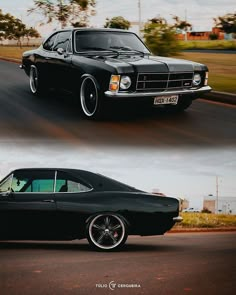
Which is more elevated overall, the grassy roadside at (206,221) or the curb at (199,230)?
the grassy roadside at (206,221)

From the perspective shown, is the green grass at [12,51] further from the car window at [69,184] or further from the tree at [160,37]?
the car window at [69,184]

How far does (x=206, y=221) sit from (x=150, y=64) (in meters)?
0.98

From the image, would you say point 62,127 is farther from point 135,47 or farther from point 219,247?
point 219,247

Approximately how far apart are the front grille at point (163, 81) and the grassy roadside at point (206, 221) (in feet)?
2.78

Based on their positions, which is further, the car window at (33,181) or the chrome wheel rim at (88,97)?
the car window at (33,181)

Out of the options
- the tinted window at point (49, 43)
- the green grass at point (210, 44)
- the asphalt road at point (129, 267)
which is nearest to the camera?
the green grass at point (210, 44)

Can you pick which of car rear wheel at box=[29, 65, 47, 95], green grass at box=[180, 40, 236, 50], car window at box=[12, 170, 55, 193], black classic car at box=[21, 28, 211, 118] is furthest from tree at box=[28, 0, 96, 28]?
car window at box=[12, 170, 55, 193]

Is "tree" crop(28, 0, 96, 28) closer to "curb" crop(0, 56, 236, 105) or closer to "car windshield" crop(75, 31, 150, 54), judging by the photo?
"car windshield" crop(75, 31, 150, 54)

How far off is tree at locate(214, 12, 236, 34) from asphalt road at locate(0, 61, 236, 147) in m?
0.29

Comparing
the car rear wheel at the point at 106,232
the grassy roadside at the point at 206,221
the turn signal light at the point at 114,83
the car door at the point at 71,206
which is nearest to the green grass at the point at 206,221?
the grassy roadside at the point at 206,221

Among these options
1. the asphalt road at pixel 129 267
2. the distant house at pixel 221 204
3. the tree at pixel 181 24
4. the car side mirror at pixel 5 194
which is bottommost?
the asphalt road at pixel 129 267

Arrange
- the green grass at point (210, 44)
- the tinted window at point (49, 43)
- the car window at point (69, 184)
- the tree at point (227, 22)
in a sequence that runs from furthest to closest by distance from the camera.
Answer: the car window at point (69, 184) < the tinted window at point (49, 43) < the tree at point (227, 22) < the green grass at point (210, 44)

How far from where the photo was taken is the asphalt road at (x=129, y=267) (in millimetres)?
2861

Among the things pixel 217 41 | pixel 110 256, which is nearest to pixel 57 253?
pixel 110 256
